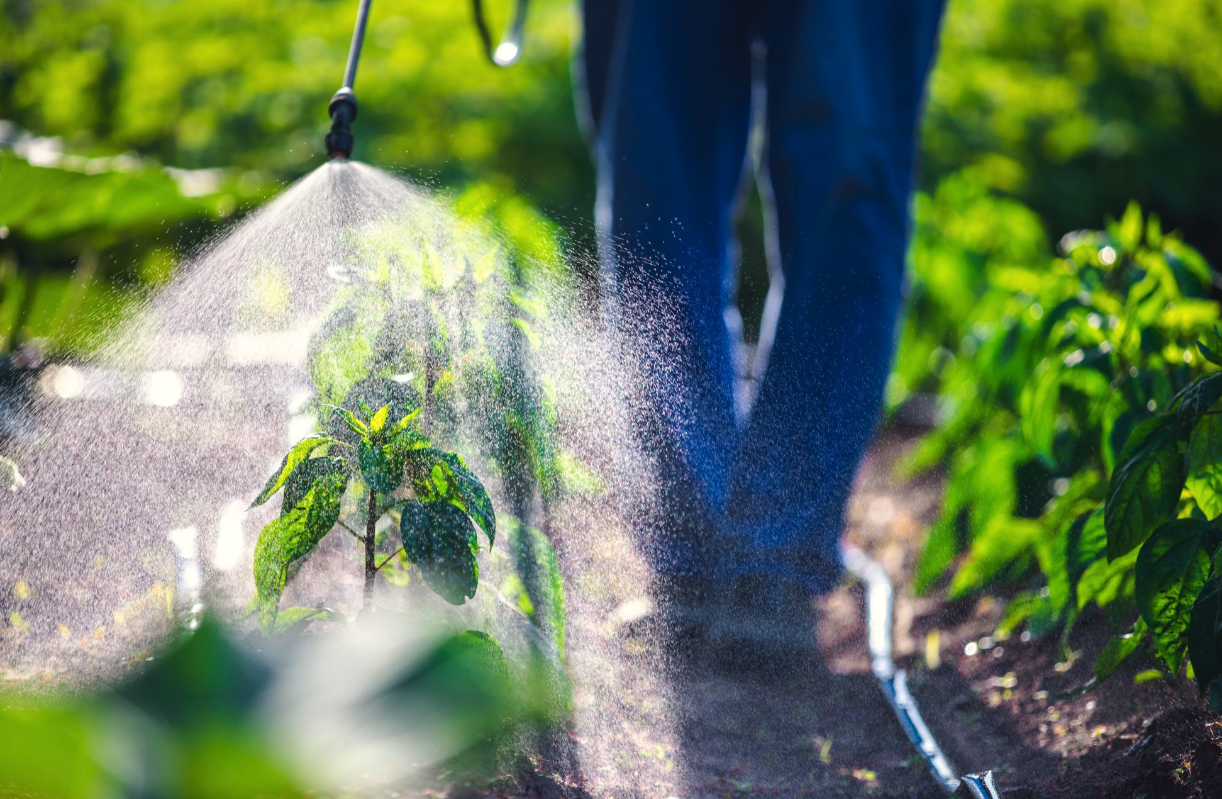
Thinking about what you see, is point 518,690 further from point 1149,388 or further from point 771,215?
point 771,215

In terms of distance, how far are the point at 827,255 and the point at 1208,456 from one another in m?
0.85

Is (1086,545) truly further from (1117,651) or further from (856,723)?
(856,723)

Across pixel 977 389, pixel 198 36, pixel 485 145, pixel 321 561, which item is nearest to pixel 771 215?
pixel 977 389

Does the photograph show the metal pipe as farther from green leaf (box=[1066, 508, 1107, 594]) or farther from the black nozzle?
green leaf (box=[1066, 508, 1107, 594])

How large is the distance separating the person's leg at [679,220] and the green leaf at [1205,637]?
2.42 feet

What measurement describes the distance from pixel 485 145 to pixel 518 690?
3.13 m

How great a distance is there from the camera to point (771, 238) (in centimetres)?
208

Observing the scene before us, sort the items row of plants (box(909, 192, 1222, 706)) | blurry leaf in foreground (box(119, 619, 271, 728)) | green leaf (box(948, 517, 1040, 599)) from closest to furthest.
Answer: blurry leaf in foreground (box(119, 619, 271, 728)) → row of plants (box(909, 192, 1222, 706)) → green leaf (box(948, 517, 1040, 599))

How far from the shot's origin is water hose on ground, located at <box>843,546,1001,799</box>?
1070 millimetres

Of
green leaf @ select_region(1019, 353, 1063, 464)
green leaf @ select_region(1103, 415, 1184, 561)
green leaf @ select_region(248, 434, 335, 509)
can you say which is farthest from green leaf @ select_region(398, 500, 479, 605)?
green leaf @ select_region(1019, 353, 1063, 464)

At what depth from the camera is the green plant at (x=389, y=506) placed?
1011mm

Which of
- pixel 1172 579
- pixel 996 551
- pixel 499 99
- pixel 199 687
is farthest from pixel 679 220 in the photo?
pixel 499 99

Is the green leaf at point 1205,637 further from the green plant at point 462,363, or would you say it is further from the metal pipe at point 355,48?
the metal pipe at point 355,48

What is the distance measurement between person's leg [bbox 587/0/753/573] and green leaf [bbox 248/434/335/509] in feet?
1.96
